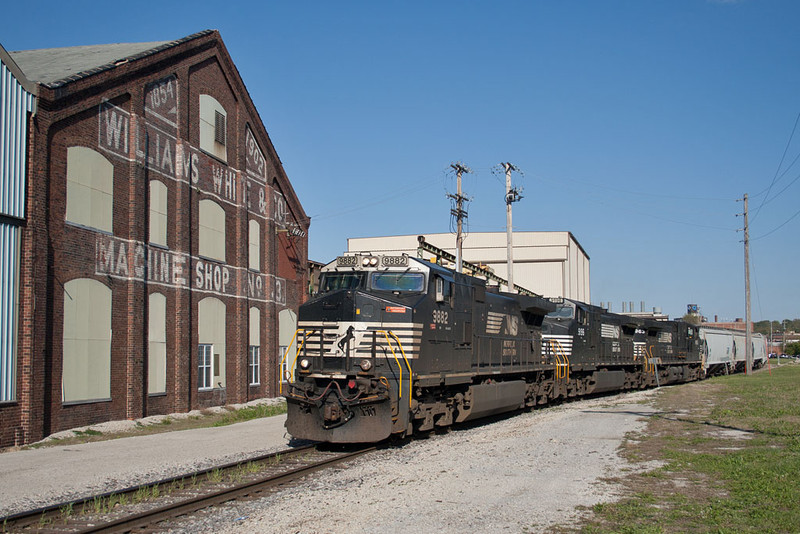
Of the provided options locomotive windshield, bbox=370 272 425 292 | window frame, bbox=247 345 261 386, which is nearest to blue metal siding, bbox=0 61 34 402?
locomotive windshield, bbox=370 272 425 292

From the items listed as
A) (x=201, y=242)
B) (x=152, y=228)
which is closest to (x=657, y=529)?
(x=152, y=228)

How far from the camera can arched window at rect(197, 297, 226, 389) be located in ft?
80.9

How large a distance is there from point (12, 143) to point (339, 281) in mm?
8641

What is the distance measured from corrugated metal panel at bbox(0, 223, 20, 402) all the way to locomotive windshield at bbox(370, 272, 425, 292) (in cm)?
864

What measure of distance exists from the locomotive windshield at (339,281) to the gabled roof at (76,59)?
9039 millimetres

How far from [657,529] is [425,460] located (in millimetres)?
5598

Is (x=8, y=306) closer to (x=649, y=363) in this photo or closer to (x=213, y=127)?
(x=213, y=127)

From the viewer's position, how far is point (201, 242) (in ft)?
81.8

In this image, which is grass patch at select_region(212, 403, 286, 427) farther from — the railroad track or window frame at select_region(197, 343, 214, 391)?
the railroad track

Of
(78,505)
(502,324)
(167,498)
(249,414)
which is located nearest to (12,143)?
(78,505)

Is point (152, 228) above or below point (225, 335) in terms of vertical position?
above

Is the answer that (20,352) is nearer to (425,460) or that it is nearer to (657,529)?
(425,460)

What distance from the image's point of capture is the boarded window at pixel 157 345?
71.5 ft

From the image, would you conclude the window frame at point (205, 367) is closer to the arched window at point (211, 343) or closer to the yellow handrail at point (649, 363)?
the arched window at point (211, 343)
